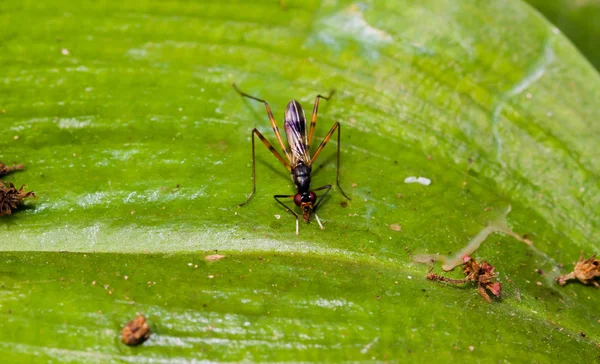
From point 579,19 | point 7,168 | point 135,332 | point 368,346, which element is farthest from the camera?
point 579,19

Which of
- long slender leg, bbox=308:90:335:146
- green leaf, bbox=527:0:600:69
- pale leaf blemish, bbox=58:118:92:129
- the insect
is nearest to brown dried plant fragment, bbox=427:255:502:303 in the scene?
the insect

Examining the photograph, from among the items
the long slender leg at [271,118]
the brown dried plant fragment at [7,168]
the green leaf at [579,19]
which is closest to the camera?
the brown dried plant fragment at [7,168]

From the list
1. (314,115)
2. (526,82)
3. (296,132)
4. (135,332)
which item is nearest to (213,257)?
(135,332)

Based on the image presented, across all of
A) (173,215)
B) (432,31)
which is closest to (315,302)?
(173,215)

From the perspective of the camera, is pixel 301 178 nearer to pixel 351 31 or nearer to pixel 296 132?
pixel 296 132

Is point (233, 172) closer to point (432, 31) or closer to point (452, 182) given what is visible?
point (452, 182)

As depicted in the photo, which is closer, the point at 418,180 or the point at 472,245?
the point at 472,245

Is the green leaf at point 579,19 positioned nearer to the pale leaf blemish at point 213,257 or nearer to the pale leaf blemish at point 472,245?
the pale leaf blemish at point 472,245

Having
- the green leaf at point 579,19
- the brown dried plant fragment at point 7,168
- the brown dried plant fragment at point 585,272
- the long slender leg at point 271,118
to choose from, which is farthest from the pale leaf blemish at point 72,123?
the green leaf at point 579,19
